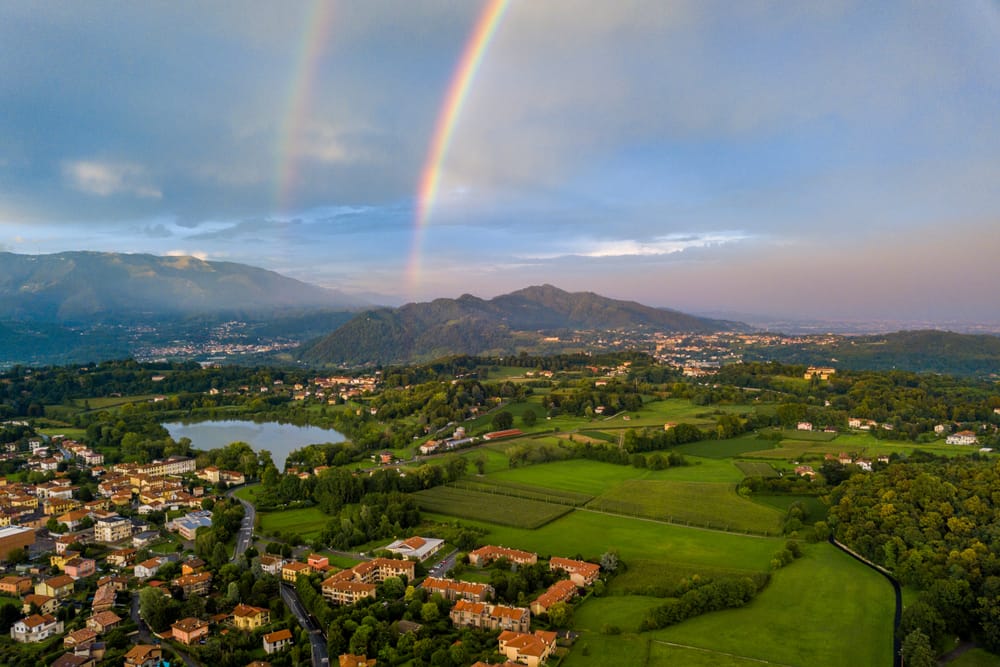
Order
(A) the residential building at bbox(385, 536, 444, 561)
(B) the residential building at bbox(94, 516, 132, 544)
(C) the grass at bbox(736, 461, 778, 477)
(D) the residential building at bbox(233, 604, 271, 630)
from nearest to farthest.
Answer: (D) the residential building at bbox(233, 604, 271, 630) → (A) the residential building at bbox(385, 536, 444, 561) → (B) the residential building at bbox(94, 516, 132, 544) → (C) the grass at bbox(736, 461, 778, 477)

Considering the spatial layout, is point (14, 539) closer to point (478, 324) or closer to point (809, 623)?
point (809, 623)

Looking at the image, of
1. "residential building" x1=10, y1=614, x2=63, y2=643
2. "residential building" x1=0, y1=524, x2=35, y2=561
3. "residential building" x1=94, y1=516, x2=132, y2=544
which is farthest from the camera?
"residential building" x1=94, y1=516, x2=132, y2=544

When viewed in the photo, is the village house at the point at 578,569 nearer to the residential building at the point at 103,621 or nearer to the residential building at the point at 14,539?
the residential building at the point at 103,621

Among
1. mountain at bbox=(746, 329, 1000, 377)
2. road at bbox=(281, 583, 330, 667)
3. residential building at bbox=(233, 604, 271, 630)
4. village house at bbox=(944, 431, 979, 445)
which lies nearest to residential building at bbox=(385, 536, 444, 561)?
road at bbox=(281, 583, 330, 667)

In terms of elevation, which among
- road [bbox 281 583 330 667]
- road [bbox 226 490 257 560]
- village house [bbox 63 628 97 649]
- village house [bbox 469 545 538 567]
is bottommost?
road [bbox 226 490 257 560]

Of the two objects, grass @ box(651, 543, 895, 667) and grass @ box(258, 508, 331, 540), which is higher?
grass @ box(651, 543, 895, 667)

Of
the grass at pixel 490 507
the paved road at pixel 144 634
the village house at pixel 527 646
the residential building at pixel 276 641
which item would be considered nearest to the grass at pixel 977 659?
the village house at pixel 527 646

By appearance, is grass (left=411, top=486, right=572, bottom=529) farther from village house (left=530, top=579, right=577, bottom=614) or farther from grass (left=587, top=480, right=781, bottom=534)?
village house (left=530, top=579, right=577, bottom=614)
